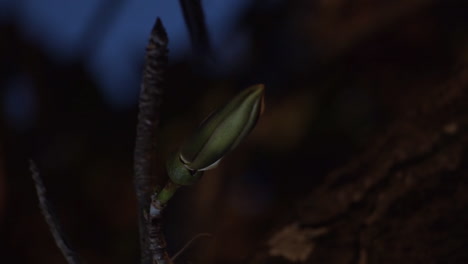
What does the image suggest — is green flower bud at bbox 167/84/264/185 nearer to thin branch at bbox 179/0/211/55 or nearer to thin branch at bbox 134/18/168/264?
thin branch at bbox 134/18/168/264

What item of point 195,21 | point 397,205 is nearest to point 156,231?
point 195,21

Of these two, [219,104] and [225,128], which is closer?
[225,128]

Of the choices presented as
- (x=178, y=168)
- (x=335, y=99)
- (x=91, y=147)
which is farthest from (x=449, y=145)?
(x=91, y=147)

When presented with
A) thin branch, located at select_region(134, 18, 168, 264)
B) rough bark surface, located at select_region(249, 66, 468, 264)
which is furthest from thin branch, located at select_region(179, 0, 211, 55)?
rough bark surface, located at select_region(249, 66, 468, 264)

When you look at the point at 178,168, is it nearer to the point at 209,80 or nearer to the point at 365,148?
the point at 365,148

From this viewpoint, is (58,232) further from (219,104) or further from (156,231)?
(219,104)

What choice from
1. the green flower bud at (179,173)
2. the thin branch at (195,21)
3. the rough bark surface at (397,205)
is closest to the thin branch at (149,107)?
the green flower bud at (179,173)
